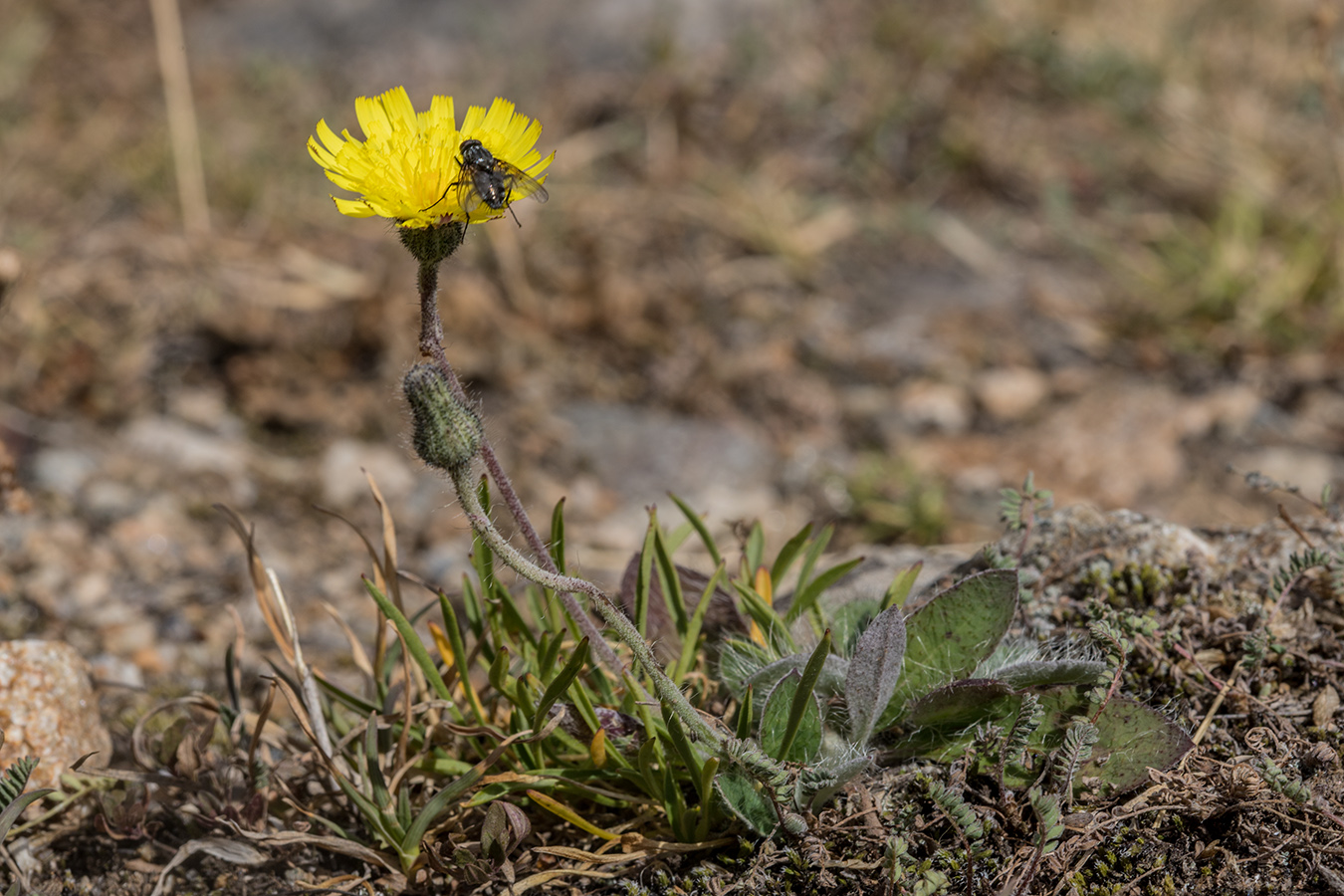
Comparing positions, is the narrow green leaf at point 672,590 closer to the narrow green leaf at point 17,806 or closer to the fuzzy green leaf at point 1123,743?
the fuzzy green leaf at point 1123,743

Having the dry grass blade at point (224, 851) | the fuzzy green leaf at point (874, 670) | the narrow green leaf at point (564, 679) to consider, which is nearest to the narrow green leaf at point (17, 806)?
the dry grass blade at point (224, 851)

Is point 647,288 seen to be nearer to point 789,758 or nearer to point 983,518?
point 983,518

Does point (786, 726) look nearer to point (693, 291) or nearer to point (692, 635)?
point (692, 635)

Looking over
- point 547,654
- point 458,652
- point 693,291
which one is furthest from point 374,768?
point 693,291

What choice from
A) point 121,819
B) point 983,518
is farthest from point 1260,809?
point 983,518

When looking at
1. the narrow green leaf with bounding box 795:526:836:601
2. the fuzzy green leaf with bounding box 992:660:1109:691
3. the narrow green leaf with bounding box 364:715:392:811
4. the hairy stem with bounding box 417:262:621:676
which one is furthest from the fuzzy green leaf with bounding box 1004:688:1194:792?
the narrow green leaf with bounding box 364:715:392:811

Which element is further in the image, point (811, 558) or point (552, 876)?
point (811, 558)

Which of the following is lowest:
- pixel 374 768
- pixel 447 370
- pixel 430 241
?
pixel 374 768
